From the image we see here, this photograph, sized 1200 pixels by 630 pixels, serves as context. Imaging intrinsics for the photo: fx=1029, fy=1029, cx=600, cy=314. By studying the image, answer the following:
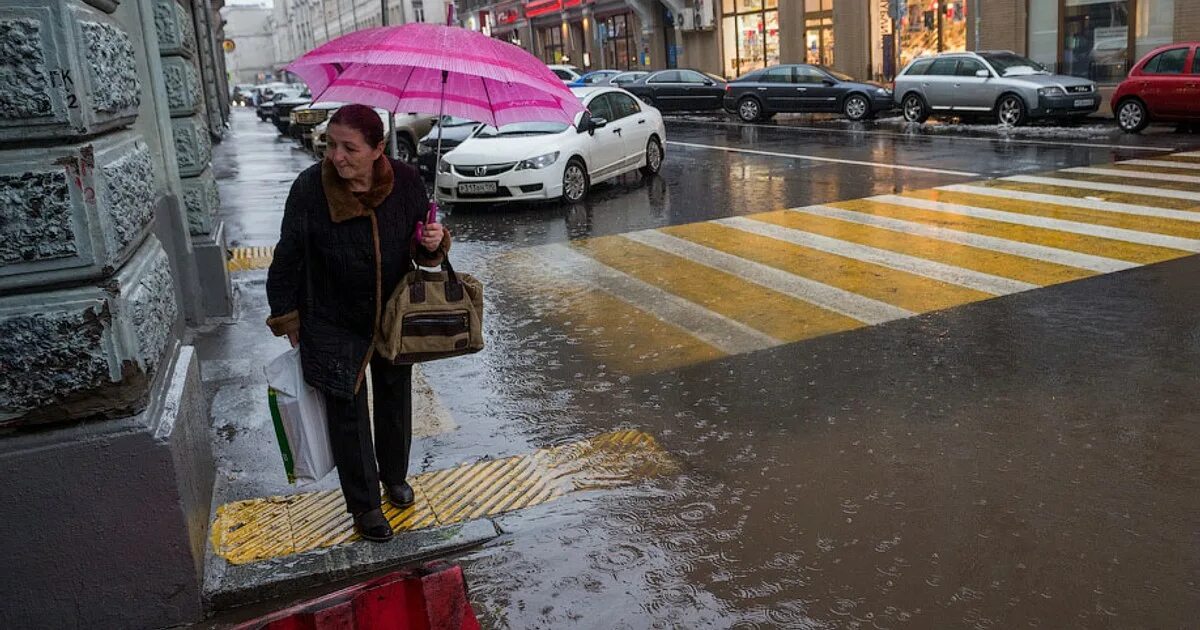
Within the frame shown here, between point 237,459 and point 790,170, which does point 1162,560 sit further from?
point 790,170

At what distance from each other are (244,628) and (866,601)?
7.13 ft

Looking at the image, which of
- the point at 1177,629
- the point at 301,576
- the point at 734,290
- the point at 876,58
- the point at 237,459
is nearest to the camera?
the point at 1177,629

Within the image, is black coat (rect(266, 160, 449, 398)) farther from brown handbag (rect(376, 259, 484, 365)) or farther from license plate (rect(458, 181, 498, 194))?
license plate (rect(458, 181, 498, 194))

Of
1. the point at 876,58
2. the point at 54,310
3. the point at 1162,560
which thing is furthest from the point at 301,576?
the point at 876,58

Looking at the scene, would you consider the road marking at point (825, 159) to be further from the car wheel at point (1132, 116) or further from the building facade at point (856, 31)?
the building facade at point (856, 31)

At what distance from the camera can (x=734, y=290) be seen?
8.62 metres

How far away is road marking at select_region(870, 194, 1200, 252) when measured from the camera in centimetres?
934

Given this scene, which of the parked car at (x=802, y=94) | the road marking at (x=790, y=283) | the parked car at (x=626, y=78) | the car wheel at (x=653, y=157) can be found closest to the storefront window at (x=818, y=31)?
the parked car at (x=626, y=78)

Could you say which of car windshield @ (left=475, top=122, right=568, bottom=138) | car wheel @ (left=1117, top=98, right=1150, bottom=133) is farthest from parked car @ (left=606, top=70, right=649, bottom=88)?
car windshield @ (left=475, top=122, right=568, bottom=138)

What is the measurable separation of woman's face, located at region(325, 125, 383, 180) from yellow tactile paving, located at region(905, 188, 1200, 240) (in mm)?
8477

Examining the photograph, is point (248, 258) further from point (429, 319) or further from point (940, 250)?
point (429, 319)

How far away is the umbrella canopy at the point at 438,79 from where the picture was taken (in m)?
4.24

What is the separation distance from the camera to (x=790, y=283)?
876 cm

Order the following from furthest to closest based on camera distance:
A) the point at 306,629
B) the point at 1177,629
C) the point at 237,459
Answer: the point at 237,459 → the point at 1177,629 → the point at 306,629
